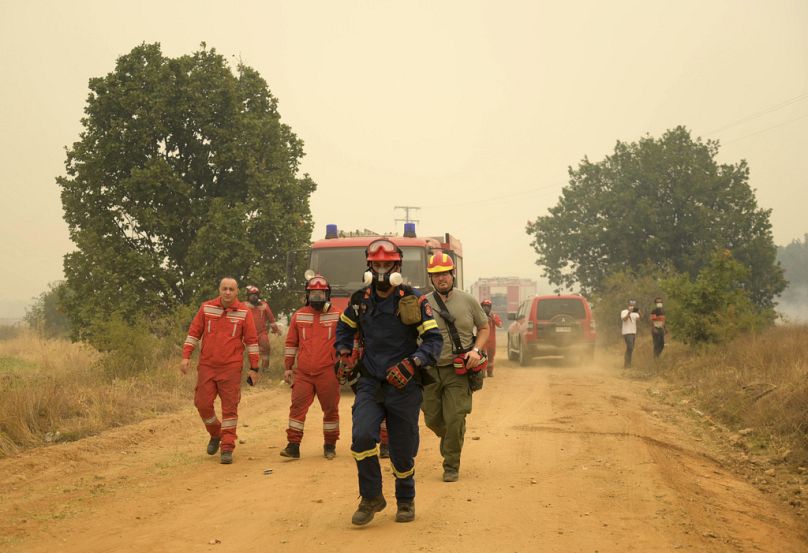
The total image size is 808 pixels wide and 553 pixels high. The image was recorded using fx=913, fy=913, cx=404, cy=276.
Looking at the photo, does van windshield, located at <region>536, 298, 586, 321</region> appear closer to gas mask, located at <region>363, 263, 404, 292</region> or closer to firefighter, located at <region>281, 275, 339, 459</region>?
firefighter, located at <region>281, 275, 339, 459</region>

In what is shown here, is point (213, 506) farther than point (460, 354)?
No

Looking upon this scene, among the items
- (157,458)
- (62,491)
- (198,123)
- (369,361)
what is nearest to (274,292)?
(198,123)

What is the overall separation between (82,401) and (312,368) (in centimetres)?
472

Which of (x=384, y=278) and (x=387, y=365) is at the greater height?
(x=384, y=278)

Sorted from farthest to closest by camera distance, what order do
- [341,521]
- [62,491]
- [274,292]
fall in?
[274,292] < [62,491] < [341,521]

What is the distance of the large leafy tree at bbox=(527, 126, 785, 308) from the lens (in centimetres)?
5022

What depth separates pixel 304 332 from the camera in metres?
10.2

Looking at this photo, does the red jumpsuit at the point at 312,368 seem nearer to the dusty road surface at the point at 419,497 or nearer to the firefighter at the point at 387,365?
the dusty road surface at the point at 419,497

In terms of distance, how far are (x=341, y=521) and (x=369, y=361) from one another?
124 centimetres

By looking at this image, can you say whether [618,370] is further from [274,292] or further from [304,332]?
[304,332]

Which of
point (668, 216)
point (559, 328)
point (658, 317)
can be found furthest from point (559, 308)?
point (668, 216)

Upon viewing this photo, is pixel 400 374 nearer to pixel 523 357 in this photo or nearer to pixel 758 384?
pixel 758 384

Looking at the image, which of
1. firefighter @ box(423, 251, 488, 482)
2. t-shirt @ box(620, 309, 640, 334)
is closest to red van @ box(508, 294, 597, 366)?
t-shirt @ box(620, 309, 640, 334)

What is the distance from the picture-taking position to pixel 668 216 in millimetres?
51344
